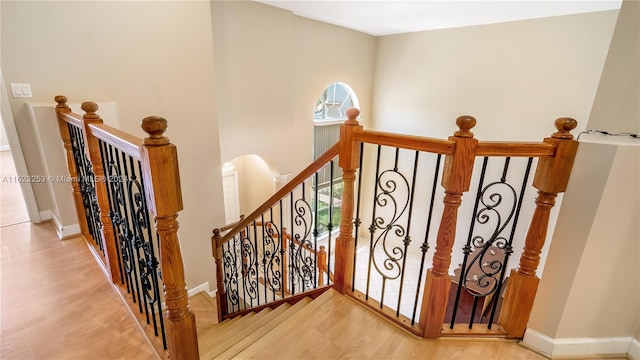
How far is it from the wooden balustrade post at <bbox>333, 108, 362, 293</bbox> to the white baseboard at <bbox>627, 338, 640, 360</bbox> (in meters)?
1.29

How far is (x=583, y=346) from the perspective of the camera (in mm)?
1341

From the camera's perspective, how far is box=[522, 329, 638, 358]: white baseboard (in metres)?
1.32

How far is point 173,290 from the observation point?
113 cm

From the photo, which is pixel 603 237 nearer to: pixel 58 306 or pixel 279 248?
pixel 279 248

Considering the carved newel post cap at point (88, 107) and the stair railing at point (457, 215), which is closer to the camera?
the stair railing at point (457, 215)

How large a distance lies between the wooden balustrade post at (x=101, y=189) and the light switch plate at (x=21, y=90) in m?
1.12

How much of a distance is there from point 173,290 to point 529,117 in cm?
529

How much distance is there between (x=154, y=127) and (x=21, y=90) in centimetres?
227

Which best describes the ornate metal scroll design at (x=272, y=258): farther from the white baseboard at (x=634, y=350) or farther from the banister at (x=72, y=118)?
the white baseboard at (x=634, y=350)

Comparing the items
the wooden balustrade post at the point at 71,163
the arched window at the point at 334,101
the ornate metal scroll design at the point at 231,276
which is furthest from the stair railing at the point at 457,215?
the arched window at the point at 334,101

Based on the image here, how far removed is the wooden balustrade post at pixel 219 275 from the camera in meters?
2.71

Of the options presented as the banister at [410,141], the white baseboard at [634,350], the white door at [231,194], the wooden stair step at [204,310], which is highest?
the banister at [410,141]

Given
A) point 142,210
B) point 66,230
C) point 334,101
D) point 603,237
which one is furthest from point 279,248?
point 334,101

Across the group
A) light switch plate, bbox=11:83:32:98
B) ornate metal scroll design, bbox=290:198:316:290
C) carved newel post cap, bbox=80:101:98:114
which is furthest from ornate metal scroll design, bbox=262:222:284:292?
light switch plate, bbox=11:83:32:98
